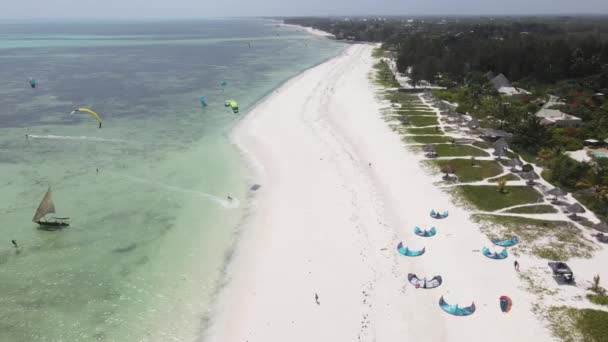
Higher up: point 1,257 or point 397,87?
point 397,87

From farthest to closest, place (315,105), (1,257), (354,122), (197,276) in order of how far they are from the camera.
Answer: (315,105), (354,122), (1,257), (197,276)

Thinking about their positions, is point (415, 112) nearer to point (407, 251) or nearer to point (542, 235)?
point (542, 235)

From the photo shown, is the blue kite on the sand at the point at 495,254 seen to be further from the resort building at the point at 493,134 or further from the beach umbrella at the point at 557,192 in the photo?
the resort building at the point at 493,134

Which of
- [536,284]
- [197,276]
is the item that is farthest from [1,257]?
[536,284]

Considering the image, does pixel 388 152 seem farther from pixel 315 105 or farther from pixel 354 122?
pixel 315 105

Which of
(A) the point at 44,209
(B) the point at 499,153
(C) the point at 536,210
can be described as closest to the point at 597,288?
(C) the point at 536,210

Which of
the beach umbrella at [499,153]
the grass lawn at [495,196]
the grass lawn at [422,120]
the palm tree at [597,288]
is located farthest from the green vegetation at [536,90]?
the palm tree at [597,288]
